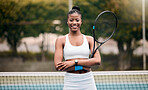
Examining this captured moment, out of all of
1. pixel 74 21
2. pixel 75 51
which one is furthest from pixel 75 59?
pixel 74 21

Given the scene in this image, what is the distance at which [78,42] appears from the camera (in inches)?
95.5

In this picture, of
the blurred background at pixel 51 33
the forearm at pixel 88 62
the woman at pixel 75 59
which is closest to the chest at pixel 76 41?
the woman at pixel 75 59

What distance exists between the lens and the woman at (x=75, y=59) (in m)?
2.33

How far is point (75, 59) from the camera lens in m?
2.37

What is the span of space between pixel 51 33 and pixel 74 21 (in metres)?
7.72

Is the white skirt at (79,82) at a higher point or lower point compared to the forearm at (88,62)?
lower

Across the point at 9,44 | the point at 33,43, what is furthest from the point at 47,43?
the point at 9,44

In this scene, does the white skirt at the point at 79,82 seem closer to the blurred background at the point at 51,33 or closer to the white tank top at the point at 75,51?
the white tank top at the point at 75,51

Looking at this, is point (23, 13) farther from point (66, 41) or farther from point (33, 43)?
point (66, 41)

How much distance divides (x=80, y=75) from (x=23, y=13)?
8.36 meters

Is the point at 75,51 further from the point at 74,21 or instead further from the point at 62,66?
the point at 74,21

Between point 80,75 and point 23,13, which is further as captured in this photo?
point 23,13

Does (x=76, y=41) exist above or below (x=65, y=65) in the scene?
above

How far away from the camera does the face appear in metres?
2.41
